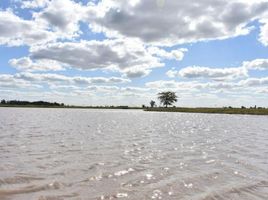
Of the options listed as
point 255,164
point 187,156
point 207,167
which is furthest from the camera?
point 187,156

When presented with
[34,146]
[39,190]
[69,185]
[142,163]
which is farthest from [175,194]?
[34,146]

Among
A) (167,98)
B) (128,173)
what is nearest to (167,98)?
(167,98)

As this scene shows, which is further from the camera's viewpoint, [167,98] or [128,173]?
[167,98]

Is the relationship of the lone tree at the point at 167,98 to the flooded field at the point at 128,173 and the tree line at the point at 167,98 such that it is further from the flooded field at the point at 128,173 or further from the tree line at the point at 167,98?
the flooded field at the point at 128,173

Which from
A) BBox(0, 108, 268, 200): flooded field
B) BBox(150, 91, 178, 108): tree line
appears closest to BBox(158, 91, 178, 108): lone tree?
BBox(150, 91, 178, 108): tree line

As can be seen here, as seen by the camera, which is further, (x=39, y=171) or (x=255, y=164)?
(x=255, y=164)

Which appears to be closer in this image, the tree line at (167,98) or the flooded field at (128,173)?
the flooded field at (128,173)

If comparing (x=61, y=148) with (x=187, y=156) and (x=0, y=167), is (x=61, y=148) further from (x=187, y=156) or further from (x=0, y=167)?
(x=187, y=156)

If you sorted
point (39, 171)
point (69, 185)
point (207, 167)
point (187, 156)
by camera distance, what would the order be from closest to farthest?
point (69, 185), point (39, 171), point (207, 167), point (187, 156)

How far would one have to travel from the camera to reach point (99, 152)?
21281mm

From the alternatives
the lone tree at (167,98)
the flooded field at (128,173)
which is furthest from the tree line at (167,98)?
the flooded field at (128,173)

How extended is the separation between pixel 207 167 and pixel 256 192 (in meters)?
4.85

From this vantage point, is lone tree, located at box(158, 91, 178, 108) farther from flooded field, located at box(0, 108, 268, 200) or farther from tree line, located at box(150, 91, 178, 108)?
flooded field, located at box(0, 108, 268, 200)

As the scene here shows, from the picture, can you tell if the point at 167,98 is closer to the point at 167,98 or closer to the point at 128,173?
the point at 167,98
